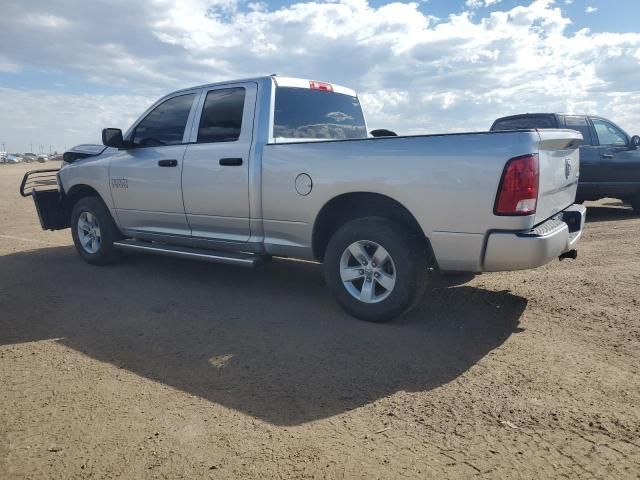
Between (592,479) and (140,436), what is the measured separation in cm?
217

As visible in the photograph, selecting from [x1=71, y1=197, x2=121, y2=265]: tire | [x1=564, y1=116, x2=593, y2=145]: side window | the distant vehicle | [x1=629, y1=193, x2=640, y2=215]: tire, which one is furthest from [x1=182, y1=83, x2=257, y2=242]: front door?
[x1=629, y1=193, x2=640, y2=215]: tire

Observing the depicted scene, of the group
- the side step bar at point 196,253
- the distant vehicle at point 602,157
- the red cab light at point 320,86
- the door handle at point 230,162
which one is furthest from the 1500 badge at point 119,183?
the distant vehicle at point 602,157

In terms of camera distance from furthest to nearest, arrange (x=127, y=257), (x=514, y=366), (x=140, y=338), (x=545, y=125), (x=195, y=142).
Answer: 1. (x=545, y=125)
2. (x=127, y=257)
3. (x=195, y=142)
4. (x=140, y=338)
5. (x=514, y=366)

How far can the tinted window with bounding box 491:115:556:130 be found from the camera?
8906 mm

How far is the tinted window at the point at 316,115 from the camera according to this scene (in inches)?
198

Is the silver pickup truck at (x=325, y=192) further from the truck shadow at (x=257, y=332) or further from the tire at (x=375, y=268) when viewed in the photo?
the truck shadow at (x=257, y=332)

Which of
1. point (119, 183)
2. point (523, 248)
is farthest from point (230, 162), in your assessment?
point (523, 248)

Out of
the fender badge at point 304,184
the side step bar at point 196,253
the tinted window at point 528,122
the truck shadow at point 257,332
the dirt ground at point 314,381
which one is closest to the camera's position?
the dirt ground at point 314,381

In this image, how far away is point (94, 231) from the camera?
21.1 feet

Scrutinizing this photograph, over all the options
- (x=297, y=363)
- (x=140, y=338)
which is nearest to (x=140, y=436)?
(x=297, y=363)

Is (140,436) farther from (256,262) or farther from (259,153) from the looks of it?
(259,153)

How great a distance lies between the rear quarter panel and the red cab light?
3.91 ft

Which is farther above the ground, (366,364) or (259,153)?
(259,153)

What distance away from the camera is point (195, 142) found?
529cm
